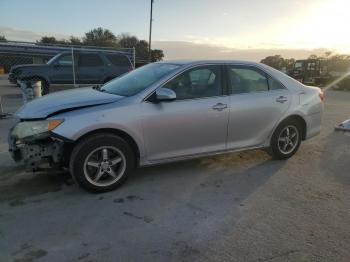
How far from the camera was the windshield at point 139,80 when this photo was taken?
188 inches

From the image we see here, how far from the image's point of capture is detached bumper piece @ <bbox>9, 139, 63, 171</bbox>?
419cm

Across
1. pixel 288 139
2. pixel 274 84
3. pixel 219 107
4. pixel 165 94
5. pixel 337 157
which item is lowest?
pixel 337 157

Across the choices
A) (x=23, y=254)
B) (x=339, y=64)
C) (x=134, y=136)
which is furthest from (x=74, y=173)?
(x=339, y=64)

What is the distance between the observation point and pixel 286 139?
584 centimetres

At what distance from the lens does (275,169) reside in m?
5.42

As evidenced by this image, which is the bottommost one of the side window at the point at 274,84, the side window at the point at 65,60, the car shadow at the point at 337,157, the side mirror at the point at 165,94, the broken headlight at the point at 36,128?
the car shadow at the point at 337,157

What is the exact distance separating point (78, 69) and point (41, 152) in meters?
10.2

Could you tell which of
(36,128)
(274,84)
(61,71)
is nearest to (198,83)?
(274,84)

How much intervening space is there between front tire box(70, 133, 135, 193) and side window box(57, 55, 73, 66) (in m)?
10.5

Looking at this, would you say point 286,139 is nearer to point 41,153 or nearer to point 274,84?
point 274,84

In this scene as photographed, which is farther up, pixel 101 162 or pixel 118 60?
pixel 118 60

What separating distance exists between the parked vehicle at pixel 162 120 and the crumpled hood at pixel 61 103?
12 millimetres

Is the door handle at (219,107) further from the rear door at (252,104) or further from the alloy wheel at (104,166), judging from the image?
the alloy wheel at (104,166)

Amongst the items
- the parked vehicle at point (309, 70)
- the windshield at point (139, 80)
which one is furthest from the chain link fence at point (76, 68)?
the parked vehicle at point (309, 70)
